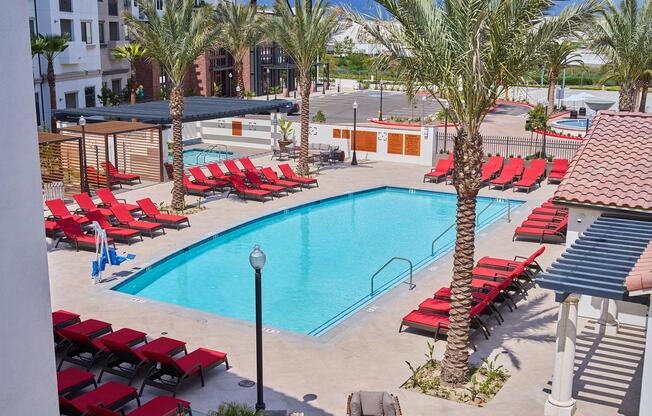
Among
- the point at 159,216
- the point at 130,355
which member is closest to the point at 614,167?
the point at 130,355

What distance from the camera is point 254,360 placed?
14.4 m

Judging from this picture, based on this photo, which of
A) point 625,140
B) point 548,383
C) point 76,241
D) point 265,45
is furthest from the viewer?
point 265,45

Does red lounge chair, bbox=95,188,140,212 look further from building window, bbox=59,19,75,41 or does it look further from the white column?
building window, bbox=59,19,75,41

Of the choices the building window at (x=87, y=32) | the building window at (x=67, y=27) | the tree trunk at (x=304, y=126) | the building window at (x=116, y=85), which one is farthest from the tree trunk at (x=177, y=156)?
the building window at (x=116, y=85)

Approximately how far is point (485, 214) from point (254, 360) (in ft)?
49.8

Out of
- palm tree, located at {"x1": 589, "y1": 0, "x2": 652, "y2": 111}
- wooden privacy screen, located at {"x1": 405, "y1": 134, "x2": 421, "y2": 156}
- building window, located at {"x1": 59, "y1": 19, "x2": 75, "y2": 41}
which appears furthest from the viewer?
building window, located at {"x1": 59, "y1": 19, "x2": 75, "y2": 41}

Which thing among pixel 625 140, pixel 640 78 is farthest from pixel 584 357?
pixel 640 78

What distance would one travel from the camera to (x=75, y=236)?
2136 cm

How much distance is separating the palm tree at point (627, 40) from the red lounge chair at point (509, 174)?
4.54m

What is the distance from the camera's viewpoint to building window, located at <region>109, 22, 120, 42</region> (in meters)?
57.2

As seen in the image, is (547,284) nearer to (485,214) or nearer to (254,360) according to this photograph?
(254,360)

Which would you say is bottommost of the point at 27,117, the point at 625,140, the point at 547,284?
the point at 547,284

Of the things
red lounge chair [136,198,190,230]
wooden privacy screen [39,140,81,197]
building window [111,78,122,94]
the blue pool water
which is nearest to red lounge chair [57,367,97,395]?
the blue pool water

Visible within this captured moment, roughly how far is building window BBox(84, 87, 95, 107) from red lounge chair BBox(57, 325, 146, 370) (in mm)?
41144
